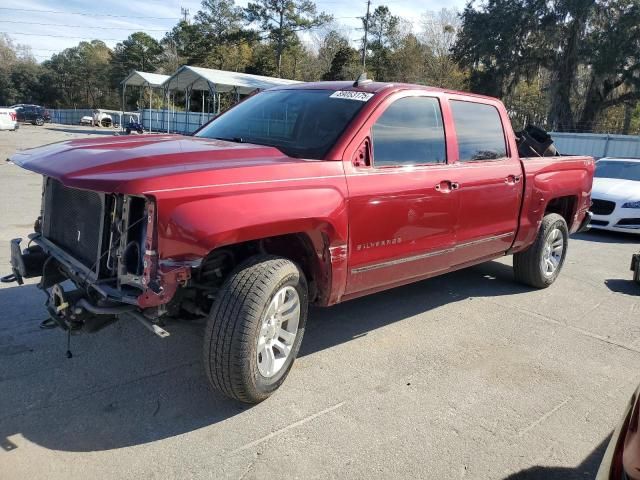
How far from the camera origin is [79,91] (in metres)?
76.3

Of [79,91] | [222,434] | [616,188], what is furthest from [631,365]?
[79,91]

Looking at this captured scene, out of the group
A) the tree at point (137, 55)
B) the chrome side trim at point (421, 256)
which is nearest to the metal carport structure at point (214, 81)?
the chrome side trim at point (421, 256)

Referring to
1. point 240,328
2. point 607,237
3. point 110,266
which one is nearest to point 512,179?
point 240,328

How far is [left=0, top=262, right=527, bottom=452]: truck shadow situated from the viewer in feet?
9.73

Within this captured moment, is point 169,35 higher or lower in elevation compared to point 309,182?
higher

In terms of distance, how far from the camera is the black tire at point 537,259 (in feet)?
19.1

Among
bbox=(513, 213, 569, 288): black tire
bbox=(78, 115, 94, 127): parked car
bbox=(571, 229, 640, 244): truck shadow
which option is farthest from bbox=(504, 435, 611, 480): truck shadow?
bbox=(78, 115, 94, 127): parked car

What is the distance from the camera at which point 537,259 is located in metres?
5.87

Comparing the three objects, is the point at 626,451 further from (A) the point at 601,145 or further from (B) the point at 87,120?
(B) the point at 87,120

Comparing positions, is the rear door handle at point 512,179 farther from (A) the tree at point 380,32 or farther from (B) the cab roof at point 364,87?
(A) the tree at point 380,32

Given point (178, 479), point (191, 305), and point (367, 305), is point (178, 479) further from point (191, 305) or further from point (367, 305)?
point (367, 305)

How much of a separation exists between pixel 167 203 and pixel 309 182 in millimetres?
954

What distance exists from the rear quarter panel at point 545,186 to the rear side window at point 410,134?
1414mm

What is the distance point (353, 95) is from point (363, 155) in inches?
24.2
